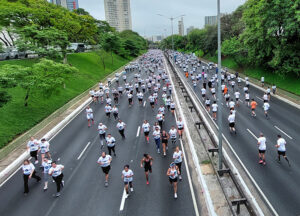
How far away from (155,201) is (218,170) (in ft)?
11.5

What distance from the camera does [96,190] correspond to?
1048 centimetres

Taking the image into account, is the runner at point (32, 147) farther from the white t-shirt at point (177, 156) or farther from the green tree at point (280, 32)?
the green tree at point (280, 32)

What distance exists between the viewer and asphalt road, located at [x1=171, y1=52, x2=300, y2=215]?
31.0 ft

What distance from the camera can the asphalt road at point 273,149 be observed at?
945cm

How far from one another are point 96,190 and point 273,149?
1048 centimetres

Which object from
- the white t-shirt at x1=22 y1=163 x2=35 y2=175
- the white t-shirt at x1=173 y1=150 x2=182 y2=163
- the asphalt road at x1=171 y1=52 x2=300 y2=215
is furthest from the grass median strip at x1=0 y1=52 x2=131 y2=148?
the asphalt road at x1=171 y1=52 x2=300 y2=215

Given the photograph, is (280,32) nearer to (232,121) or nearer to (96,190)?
(232,121)

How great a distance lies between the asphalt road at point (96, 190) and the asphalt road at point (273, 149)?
3600 mm

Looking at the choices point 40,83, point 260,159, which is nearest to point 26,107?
point 40,83

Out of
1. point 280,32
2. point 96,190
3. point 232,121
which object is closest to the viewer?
point 96,190

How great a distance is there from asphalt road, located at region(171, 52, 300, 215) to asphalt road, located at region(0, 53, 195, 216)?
3.60 meters

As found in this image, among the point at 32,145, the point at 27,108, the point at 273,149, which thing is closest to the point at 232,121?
the point at 273,149

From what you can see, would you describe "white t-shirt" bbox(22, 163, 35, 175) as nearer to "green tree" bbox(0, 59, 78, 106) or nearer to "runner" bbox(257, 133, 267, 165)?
"green tree" bbox(0, 59, 78, 106)

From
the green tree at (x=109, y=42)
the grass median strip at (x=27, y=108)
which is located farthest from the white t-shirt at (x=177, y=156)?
the green tree at (x=109, y=42)
